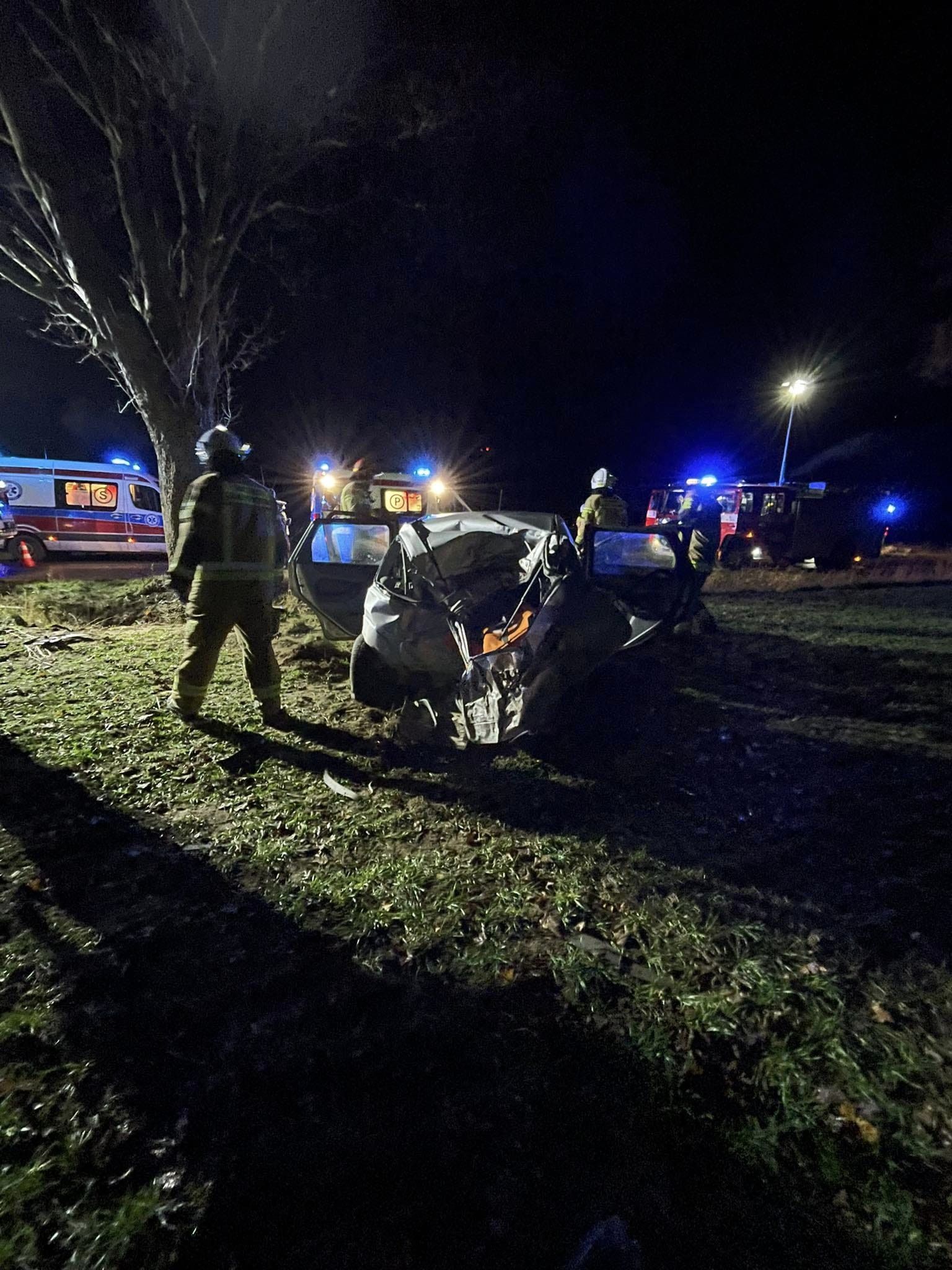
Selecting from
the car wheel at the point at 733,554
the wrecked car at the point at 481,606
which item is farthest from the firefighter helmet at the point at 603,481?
the car wheel at the point at 733,554

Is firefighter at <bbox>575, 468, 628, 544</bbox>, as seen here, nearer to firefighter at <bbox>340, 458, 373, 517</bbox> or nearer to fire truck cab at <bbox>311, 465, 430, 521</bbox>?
firefighter at <bbox>340, 458, 373, 517</bbox>

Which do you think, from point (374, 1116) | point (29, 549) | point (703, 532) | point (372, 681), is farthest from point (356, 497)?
point (374, 1116)

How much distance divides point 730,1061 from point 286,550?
4112mm

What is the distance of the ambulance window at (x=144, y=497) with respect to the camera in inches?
537

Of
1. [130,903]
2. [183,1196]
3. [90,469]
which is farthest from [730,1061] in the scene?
[90,469]

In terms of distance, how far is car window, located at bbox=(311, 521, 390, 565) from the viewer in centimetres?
570

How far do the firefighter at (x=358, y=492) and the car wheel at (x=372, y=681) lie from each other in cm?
482

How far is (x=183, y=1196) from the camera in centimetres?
133

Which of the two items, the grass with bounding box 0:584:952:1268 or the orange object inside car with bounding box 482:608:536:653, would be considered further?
the orange object inside car with bounding box 482:608:536:653

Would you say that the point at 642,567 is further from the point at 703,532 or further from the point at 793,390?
the point at 793,390

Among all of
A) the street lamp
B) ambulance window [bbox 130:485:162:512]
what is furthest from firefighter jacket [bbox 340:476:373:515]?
the street lamp

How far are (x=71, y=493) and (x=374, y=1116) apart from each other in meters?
14.9

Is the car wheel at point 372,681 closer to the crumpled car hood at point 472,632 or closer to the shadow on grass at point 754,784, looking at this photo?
the crumpled car hood at point 472,632

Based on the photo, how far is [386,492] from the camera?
1405 centimetres
